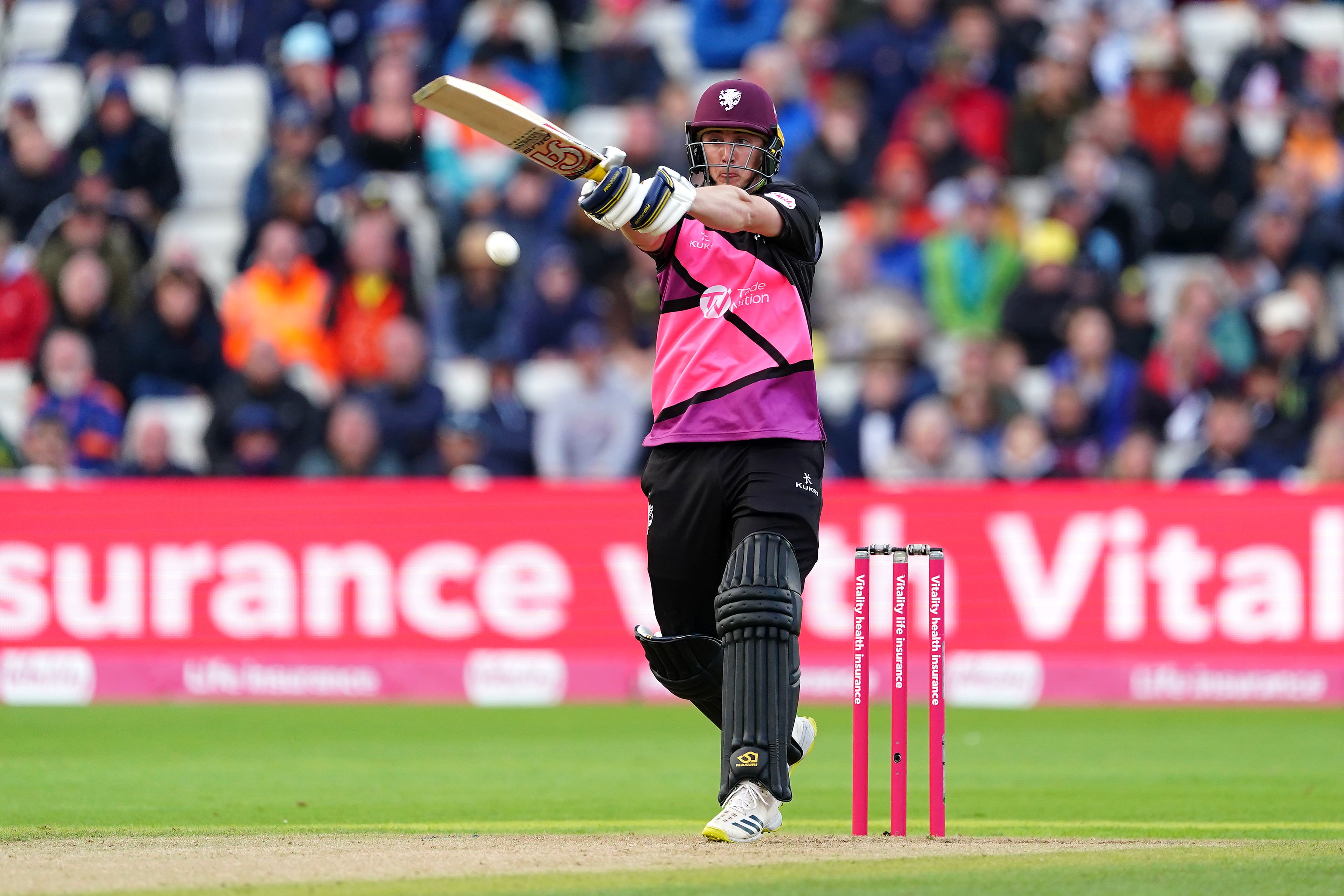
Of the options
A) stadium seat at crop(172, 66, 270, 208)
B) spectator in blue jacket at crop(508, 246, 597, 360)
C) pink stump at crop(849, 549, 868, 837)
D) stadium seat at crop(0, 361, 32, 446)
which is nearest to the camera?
pink stump at crop(849, 549, 868, 837)

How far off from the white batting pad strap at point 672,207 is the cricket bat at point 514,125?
25 cm

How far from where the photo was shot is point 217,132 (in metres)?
18.8

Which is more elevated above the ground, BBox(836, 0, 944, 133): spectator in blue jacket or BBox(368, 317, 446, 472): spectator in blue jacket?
BBox(836, 0, 944, 133): spectator in blue jacket

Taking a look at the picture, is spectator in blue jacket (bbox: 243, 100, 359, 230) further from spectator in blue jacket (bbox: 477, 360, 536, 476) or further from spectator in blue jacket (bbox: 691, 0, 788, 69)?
spectator in blue jacket (bbox: 691, 0, 788, 69)

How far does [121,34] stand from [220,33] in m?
0.86

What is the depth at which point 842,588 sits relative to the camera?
13578 mm

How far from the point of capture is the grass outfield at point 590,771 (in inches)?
306

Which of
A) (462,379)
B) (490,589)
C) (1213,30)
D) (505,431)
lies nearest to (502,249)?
(490,589)

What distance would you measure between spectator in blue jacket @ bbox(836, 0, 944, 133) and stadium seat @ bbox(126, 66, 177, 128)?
238 inches

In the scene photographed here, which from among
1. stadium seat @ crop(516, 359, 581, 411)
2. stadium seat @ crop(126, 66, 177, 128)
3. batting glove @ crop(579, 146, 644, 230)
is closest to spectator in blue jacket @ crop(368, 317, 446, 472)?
stadium seat @ crop(516, 359, 581, 411)

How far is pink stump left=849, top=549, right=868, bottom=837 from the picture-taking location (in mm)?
6551

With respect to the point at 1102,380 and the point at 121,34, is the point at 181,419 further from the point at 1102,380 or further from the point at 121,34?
the point at 1102,380

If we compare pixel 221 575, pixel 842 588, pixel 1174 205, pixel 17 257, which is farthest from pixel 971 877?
pixel 17 257

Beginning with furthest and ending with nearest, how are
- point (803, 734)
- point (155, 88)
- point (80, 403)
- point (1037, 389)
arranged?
point (155, 88) → point (1037, 389) → point (80, 403) → point (803, 734)
